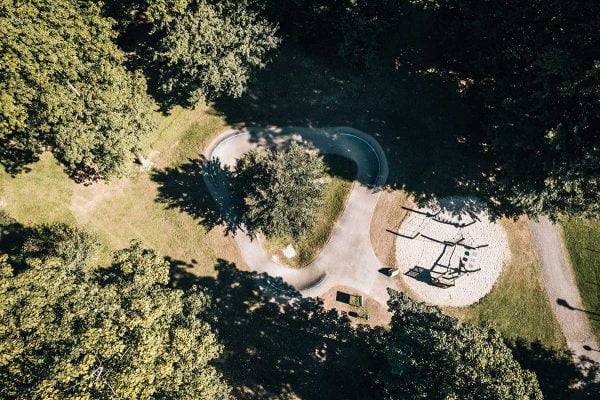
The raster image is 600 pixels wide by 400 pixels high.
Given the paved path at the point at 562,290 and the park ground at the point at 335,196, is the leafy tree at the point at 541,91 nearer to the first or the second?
the park ground at the point at 335,196

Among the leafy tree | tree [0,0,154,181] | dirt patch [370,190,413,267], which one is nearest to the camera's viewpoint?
tree [0,0,154,181]

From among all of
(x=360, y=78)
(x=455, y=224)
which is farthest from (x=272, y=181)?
(x=455, y=224)

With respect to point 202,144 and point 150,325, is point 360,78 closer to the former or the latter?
point 202,144

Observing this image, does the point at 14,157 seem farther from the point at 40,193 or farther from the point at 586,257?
the point at 586,257

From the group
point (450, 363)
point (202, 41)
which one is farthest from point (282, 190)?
point (450, 363)

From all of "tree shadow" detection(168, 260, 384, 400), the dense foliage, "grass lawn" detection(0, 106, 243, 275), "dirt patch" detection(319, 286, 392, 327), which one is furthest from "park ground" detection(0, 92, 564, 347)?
the dense foliage

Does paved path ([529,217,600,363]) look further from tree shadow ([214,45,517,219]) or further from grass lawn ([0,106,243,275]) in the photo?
grass lawn ([0,106,243,275])
